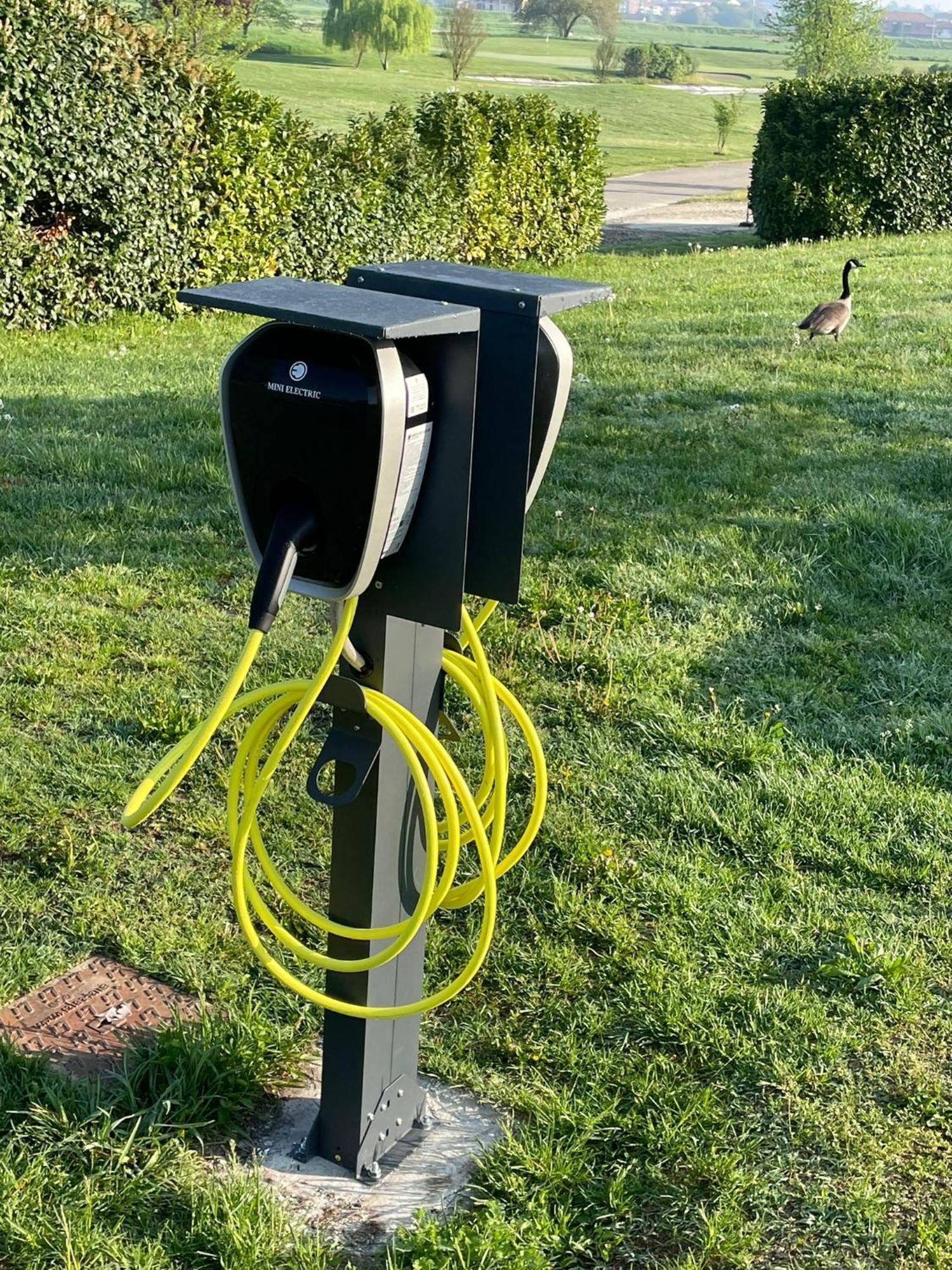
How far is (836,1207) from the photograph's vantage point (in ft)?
8.08

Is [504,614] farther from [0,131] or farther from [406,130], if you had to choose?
[406,130]

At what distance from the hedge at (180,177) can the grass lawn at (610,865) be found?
3420mm

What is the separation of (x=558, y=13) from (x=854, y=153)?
125m

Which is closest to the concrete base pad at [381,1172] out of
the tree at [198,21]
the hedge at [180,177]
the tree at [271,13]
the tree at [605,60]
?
the hedge at [180,177]

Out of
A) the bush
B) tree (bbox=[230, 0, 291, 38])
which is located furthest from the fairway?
the bush

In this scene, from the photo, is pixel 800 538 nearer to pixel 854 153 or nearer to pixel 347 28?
pixel 854 153

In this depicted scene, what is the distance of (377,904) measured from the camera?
2.32 metres

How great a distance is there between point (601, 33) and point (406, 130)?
12581 centimetres

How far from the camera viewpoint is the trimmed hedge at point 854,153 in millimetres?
17562

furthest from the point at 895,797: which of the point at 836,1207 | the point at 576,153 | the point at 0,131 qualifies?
the point at 576,153

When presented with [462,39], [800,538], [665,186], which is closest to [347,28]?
[462,39]

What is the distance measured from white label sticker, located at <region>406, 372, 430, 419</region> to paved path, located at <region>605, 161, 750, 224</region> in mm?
21725

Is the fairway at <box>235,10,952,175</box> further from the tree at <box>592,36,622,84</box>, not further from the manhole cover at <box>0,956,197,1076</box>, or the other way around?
the manhole cover at <box>0,956,197,1076</box>

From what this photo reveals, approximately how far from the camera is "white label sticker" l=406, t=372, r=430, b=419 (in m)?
1.95
